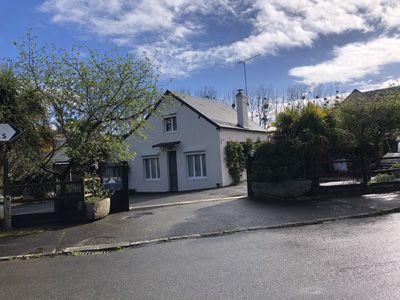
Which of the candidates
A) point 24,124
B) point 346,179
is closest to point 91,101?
point 24,124

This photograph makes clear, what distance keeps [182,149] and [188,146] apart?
55 centimetres

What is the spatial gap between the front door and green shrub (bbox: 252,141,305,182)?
12488 millimetres

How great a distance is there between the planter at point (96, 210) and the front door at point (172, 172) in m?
14.4

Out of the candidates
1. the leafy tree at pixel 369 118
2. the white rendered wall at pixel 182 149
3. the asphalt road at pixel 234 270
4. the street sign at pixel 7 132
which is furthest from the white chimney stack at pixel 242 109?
the asphalt road at pixel 234 270

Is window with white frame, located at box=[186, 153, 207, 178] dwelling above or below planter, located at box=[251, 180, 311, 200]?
above

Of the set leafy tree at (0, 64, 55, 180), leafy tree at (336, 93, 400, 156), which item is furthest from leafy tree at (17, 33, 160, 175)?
leafy tree at (336, 93, 400, 156)

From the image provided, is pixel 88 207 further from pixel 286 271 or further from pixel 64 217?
pixel 286 271

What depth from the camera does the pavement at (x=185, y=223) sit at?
31.6 feet

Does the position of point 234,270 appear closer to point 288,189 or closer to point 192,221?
point 192,221

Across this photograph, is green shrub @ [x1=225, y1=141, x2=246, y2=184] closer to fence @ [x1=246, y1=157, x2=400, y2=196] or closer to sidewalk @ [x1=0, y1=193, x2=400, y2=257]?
fence @ [x1=246, y1=157, x2=400, y2=196]

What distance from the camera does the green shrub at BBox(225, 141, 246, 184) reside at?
83.7 feet

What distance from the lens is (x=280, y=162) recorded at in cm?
1520

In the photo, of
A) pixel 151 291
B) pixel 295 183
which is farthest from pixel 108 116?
pixel 151 291

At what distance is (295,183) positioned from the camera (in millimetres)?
14883
